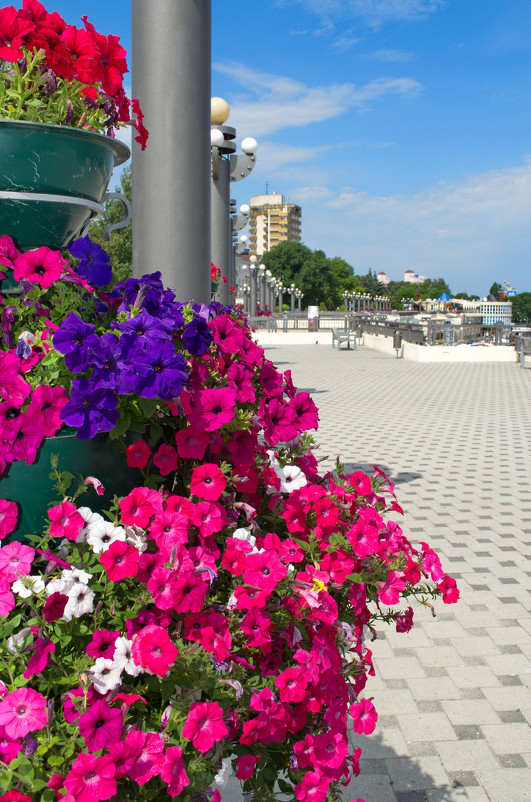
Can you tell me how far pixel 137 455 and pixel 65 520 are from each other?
7.5 inches

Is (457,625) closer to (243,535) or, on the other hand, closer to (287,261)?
(243,535)

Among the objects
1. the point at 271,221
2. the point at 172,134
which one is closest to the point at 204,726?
the point at 172,134

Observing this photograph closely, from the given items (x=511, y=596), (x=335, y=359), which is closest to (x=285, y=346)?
(x=335, y=359)

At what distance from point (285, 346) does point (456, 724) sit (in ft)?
91.1

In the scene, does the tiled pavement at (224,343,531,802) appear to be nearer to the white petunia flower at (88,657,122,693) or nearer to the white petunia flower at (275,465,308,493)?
the white petunia flower at (275,465,308,493)

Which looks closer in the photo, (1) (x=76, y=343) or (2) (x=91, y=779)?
(2) (x=91, y=779)

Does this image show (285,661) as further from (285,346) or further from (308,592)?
(285,346)

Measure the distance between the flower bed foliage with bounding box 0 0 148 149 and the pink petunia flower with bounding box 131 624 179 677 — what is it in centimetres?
109

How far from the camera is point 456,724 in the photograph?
311 centimetres

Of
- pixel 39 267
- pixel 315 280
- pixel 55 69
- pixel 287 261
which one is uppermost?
pixel 287 261

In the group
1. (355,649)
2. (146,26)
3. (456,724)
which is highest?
(146,26)

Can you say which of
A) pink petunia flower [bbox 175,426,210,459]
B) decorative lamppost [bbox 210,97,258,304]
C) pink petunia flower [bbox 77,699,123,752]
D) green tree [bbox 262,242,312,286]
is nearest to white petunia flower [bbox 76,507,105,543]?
pink petunia flower [bbox 175,426,210,459]

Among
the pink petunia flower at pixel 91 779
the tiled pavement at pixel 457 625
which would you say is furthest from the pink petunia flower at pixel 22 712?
the tiled pavement at pixel 457 625

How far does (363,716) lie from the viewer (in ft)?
5.36
